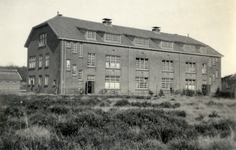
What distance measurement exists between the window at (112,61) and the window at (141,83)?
4294 millimetres

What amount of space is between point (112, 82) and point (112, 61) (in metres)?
3.04

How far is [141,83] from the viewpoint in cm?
3731

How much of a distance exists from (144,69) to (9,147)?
3253 cm

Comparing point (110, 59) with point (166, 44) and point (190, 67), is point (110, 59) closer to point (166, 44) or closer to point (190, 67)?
point (166, 44)

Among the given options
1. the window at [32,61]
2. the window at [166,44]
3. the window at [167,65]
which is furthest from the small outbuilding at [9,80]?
the window at [166,44]

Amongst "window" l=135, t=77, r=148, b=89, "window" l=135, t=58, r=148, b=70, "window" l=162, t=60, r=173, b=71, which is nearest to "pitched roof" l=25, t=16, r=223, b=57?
Answer: "window" l=135, t=58, r=148, b=70

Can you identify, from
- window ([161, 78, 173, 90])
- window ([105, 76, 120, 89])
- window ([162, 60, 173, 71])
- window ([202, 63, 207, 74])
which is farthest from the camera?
window ([202, 63, 207, 74])

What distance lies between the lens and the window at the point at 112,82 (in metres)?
34.0

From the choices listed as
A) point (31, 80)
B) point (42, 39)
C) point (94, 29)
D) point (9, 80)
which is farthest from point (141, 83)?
point (9, 80)

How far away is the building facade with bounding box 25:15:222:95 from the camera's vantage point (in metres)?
30.7

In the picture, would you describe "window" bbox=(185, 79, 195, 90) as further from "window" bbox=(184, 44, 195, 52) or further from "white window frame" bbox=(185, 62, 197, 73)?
"window" bbox=(184, 44, 195, 52)

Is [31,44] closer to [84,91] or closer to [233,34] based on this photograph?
[84,91]

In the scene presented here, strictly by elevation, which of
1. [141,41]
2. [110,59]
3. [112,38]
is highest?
[141,41]

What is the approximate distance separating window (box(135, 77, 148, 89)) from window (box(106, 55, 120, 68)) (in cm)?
429
